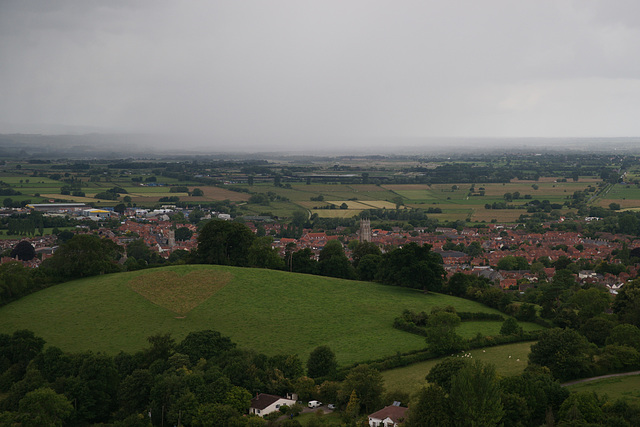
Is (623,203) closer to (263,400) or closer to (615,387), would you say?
(615,387)

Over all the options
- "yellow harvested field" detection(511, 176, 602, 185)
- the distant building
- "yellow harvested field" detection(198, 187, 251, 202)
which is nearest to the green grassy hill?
the distant building

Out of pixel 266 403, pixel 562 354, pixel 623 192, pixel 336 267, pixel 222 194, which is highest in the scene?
pixel 562 354

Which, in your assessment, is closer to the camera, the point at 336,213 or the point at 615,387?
the point at 615,387

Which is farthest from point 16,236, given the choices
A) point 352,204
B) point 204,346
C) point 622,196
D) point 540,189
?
point 622,196

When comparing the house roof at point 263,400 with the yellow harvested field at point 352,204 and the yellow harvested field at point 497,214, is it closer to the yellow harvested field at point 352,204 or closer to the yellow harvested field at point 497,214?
the yellow harvested field at point 497,214

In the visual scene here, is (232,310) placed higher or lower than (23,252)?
higher

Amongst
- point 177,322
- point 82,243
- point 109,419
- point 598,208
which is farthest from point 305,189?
point 109,419

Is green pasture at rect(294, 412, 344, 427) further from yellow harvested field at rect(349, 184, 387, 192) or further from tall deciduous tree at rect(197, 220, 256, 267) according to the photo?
yellow harvested field at rect(349, 184, 387, 192)
